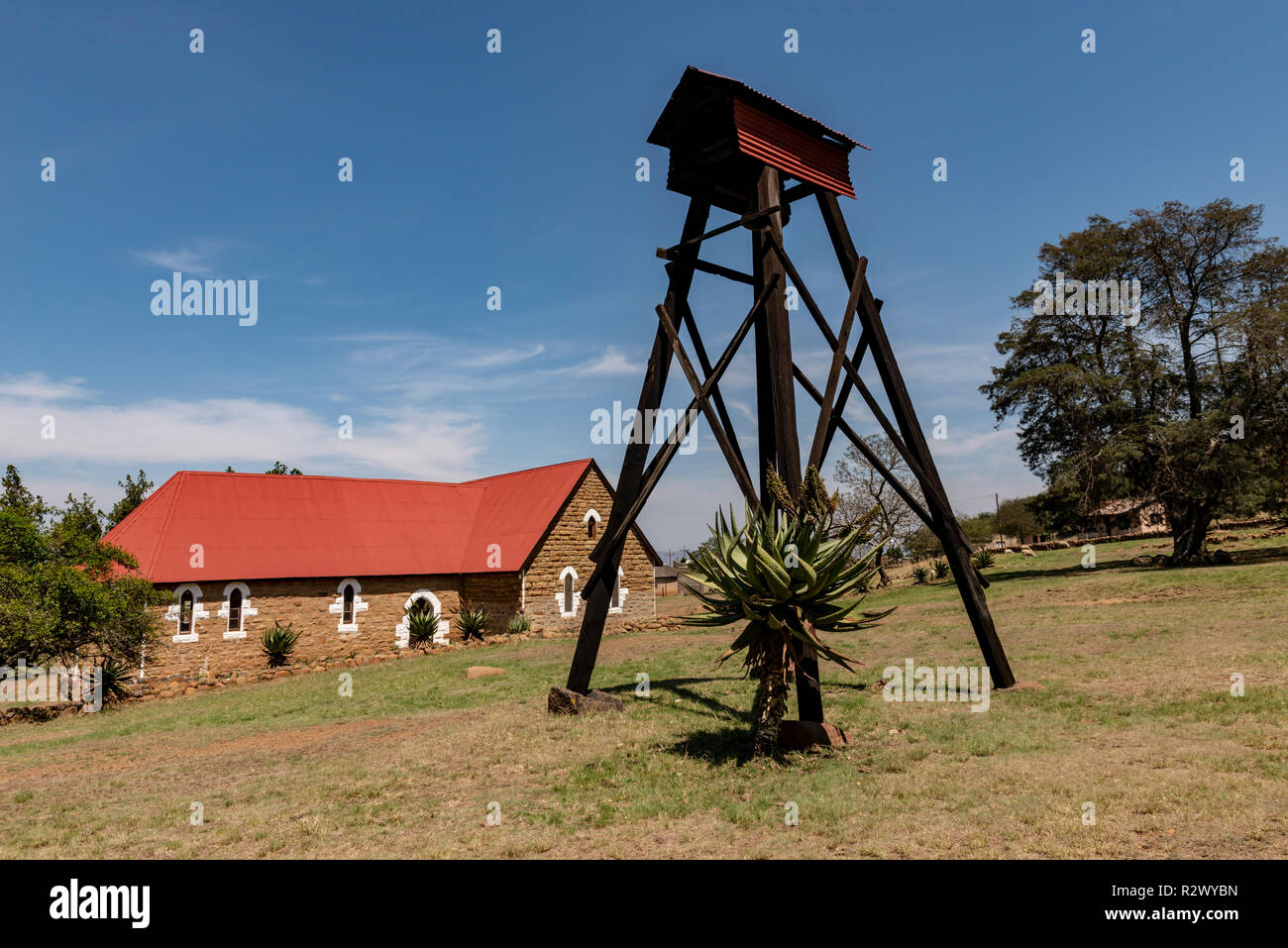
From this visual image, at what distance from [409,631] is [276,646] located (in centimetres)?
480

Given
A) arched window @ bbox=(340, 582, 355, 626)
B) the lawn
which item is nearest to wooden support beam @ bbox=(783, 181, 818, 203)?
the lawn

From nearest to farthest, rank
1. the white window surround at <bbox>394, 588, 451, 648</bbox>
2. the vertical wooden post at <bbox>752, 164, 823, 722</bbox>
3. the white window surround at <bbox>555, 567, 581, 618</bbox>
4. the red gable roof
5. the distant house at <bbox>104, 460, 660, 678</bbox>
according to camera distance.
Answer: the vertical wooden post at <bbox>752, 164, 823, 722</bbox>, the distant house at <bbox>104, 460, 660, 678</bbox>, the red gable roof, the white window surround at <bbox>394, 588, 451, 648</bbox>, the white window surround at <bbox>555, 567, 581, 618</bbox>

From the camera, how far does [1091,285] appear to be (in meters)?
29.3

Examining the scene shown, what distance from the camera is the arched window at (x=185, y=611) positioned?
21.4m

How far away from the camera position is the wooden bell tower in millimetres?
9031

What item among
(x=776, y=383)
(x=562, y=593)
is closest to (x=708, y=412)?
(x=776, y=383)

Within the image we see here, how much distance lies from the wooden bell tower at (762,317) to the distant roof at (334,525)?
54.4ft

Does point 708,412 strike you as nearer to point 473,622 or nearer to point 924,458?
point 924,458

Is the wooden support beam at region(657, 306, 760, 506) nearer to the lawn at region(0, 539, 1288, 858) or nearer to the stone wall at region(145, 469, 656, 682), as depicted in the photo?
the lawn at region(0, 539, 1288, 858)

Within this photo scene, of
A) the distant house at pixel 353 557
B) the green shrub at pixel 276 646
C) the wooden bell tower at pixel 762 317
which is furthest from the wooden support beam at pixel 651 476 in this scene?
the green shrub at pixel 276 646

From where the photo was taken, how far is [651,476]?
984 centimetres

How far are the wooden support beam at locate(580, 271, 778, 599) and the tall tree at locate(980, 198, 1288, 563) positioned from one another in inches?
936
